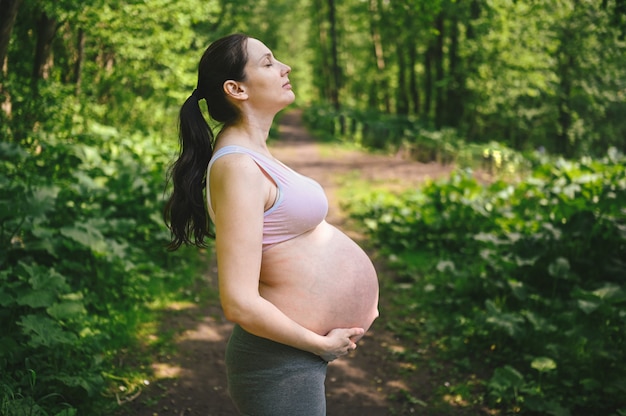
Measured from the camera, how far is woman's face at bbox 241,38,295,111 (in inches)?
79.2

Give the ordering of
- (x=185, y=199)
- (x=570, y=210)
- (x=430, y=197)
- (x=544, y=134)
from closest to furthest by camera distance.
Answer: (x=185, y=199) < (x=570, y=210) < (x=430, y=197) < (x=544, y=134)

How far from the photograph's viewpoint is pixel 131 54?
Answer: 9250 millimetres

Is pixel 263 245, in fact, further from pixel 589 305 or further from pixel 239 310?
pixel 589 305

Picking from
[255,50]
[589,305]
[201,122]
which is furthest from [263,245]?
[589,305]

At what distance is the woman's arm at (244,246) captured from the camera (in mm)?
1752

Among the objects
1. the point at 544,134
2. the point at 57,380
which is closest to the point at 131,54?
the point at 57,380

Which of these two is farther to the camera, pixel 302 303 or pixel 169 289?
pixel 169 289

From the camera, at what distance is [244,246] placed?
175cm

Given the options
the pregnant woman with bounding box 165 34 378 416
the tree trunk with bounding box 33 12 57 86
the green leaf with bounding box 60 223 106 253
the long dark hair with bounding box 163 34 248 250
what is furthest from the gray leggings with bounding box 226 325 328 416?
the tree trunk with bounding box 33 12 57 86

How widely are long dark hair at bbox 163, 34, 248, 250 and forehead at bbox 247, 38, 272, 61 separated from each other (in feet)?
0.06

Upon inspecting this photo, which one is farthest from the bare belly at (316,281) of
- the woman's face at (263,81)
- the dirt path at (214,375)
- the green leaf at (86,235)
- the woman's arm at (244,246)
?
the green leaf at (86,235)

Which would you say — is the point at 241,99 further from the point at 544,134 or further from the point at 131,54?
the point at 544,134

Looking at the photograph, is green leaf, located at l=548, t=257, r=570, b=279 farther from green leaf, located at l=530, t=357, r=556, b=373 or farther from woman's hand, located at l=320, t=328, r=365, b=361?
woman's hand, located at l=320, t=328, r=365, b=361

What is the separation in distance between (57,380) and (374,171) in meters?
12.0
